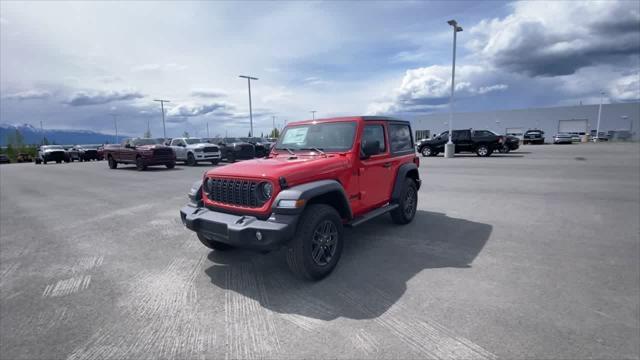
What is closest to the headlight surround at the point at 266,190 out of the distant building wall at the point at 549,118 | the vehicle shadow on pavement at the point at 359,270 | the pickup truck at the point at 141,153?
the vehicle shadow on pavement at the point at 359,270

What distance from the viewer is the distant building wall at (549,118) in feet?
202

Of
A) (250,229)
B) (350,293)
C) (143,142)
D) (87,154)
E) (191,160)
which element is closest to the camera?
(250,229)

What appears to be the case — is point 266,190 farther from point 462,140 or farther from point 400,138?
point 462,140

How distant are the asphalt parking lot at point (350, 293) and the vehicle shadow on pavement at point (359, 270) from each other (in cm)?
2

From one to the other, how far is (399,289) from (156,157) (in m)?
17.9

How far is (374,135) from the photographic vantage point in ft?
16.8

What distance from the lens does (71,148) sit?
3897cm

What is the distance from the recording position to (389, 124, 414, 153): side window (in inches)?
222

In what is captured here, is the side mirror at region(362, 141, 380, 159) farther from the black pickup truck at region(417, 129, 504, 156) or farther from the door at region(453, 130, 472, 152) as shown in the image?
the door at region(453, 130, 472, 152)

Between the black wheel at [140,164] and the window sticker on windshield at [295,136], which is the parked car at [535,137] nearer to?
the black wheel at [140,164]

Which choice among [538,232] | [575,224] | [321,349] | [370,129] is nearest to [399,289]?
[321,349]

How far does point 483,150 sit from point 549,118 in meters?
56.4

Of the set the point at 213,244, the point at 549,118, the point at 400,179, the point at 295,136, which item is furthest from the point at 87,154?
the point at 549,118

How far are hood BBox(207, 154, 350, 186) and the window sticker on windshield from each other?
2.17 ft
